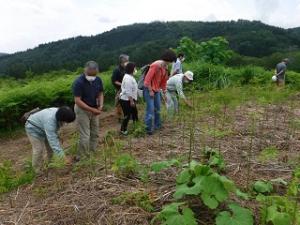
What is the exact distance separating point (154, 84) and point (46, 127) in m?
2.67

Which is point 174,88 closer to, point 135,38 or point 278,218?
point 278,218

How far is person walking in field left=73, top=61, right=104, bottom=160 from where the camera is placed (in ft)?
21.7

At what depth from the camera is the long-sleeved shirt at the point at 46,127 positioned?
19.1ft

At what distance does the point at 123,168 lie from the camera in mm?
5141

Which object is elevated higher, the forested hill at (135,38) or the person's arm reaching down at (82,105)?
the person's arm reaching down at (82,105)

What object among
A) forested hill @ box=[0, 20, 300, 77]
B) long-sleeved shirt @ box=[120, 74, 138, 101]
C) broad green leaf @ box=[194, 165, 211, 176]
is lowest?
forested hill @ box=[0, 20, 300, 77]

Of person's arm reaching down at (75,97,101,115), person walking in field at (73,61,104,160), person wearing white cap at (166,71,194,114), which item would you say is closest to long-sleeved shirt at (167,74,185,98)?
person wearing white cap at (166,71,194,114)

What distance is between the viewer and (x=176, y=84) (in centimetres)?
874

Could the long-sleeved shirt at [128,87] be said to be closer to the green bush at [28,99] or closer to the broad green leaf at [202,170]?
the green bush at [28,99]

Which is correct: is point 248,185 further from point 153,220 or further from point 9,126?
point 9,126

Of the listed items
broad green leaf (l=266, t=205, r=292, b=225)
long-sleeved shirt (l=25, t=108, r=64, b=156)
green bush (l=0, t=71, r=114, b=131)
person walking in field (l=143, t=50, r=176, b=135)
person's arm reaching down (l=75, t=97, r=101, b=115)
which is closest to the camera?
broad green leaf (l=266, t=205, r=292, b=225)

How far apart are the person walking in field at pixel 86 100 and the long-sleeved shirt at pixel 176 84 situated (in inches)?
84.2

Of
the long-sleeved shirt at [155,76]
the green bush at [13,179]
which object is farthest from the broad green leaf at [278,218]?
the long-sleeved shirt at [155,76]

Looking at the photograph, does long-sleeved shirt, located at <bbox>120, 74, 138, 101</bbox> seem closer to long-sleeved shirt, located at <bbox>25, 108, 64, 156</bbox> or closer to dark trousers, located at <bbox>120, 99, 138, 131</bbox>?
dark trousers, located at <bbox>120, 99, 138, 131</bbox>
